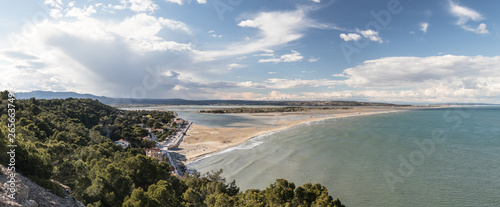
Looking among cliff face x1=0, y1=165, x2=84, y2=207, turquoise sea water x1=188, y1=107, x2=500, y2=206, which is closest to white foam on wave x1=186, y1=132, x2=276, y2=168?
turquoise sea water x1=188, y1=107, x2=500, y2=206

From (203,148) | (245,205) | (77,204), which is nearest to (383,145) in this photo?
(203,148)

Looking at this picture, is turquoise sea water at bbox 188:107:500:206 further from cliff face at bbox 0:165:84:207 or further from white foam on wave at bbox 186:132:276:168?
cliff face at bbox 0:165:84:207

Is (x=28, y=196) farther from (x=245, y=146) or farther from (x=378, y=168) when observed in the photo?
(x=245, y=146)

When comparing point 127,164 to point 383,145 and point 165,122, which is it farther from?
point 165,122

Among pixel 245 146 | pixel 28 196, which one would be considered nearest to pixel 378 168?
pixel 245 146

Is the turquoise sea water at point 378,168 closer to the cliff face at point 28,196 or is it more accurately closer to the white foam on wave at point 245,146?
the white foam on wave at point 245,146
